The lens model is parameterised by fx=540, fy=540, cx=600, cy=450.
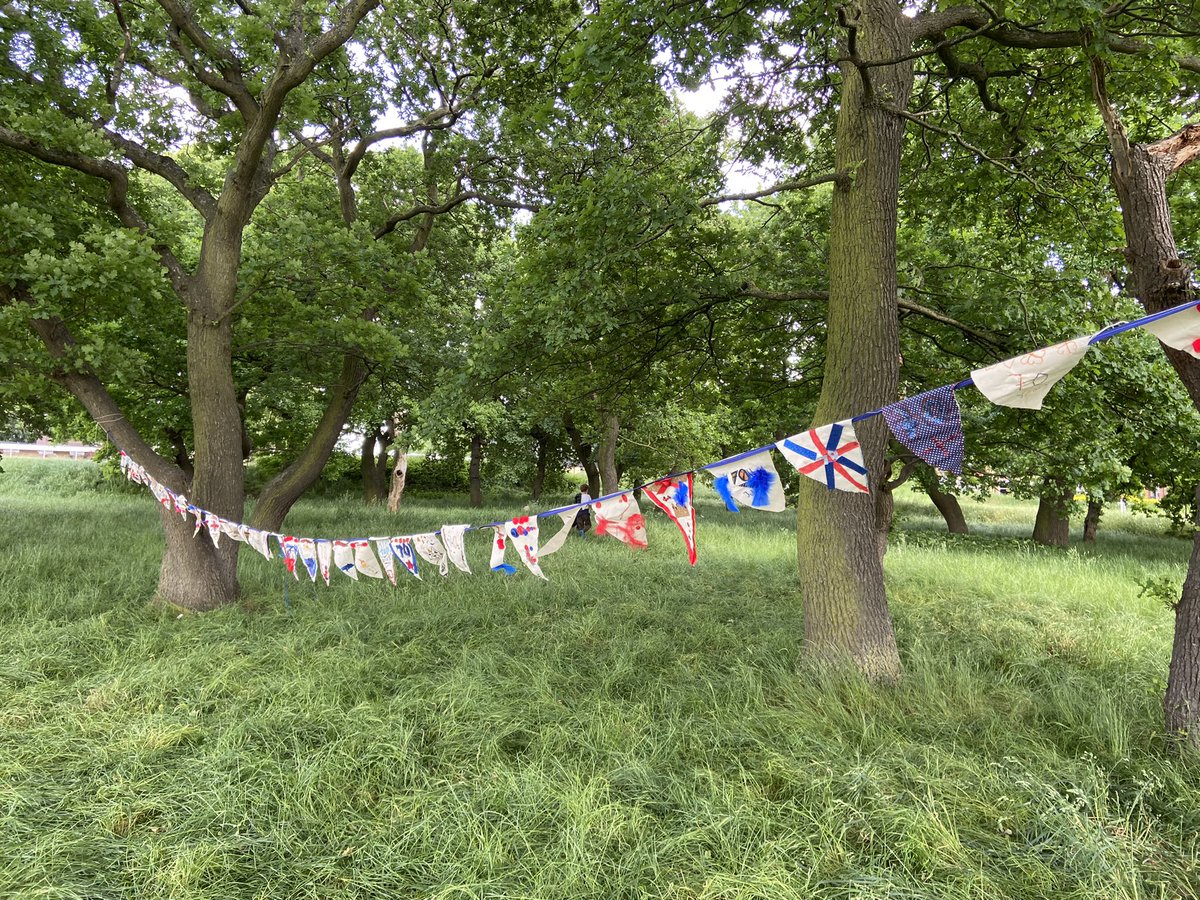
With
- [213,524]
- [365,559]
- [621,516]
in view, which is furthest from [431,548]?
[213,524]

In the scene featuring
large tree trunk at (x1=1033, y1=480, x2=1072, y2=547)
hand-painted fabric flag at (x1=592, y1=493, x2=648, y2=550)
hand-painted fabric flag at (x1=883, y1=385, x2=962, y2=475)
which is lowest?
large tree trunk at (x1=1033, y1=480, x2=1072, y2=547)

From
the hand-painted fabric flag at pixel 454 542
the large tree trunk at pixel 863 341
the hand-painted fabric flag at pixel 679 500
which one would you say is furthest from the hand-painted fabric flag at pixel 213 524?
the large tree trunk at pixel 863 341

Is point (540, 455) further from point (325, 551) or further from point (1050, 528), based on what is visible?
point (325, 551)

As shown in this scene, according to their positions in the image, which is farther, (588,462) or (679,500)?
(588,462)

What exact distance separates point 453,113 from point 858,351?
21.9ft

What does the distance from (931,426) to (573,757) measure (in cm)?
285

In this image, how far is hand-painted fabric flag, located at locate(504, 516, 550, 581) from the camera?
4.37 metres

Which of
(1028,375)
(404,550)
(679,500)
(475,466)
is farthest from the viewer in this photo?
(475,466)

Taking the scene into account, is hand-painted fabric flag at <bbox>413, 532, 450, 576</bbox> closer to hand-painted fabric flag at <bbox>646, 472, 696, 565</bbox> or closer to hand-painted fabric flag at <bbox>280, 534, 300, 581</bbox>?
hand-painted fabric flag at <bbox>280, 534, 300, 581</bbox>

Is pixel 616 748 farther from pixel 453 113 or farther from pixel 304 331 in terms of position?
pixel 453 113

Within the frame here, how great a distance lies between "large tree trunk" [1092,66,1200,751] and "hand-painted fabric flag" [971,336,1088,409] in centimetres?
88

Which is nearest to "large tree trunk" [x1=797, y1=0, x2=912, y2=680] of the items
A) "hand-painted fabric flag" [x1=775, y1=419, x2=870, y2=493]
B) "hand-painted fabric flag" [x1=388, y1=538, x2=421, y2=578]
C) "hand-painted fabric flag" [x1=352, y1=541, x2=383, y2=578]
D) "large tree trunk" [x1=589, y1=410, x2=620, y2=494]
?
"hand-painted fabric flag" [x1=775, y1=419, x2=870, y2=493]

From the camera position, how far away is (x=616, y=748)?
3.29m

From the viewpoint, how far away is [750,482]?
3592 millimetres
